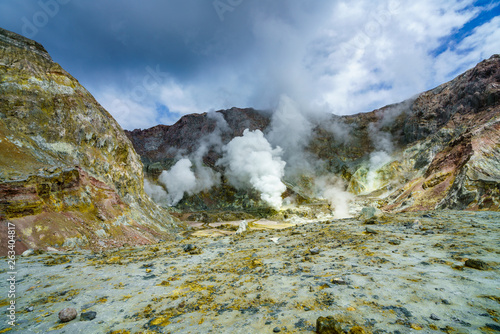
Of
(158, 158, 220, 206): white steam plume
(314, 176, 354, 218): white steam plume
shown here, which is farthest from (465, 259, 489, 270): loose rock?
(158, 158, 220, 206): white steam plume

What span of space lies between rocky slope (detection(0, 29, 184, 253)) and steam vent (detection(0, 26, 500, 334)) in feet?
0.43

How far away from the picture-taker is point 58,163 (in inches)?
829

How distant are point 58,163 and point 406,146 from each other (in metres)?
78.7

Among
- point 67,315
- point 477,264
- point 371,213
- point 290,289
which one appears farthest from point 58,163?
point 477,264

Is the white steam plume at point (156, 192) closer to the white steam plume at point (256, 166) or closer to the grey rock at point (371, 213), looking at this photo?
the white steam plume at point (256, 166)

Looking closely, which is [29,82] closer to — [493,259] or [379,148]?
[493,259]

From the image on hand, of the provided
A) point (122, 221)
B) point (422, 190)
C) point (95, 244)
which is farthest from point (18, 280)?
point (422, 190)

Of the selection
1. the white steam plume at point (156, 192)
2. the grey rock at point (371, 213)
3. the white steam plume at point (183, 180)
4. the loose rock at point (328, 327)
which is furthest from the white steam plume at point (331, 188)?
the loose rock at point (328, 327)

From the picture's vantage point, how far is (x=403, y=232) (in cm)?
913

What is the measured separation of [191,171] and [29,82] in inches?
2175

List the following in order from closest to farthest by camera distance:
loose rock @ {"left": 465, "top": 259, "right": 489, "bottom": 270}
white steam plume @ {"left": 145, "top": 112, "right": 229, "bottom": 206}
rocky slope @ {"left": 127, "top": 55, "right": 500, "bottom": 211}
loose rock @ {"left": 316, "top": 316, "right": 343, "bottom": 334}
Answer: loose rock @ {"left": 316, "top": 316, "right": 343, "bottom": 334} < loose rock @ {"left": 465, "top": 259, "right": 489, "bottom": 270} < rocky slope @ {"left": 127, "top": 55, "right": 500, "bottom": 211} < white steam plume @ {"left": 145, "top": 112, "right": 229, "bottom": 206}

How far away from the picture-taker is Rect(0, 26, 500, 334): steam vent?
3803mm

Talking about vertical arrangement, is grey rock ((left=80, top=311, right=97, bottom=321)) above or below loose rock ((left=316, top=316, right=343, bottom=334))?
below

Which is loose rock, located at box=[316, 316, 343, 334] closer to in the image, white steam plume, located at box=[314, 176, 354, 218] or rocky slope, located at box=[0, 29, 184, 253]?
rocky slope, located at box=[0, 29, 184, 253]
